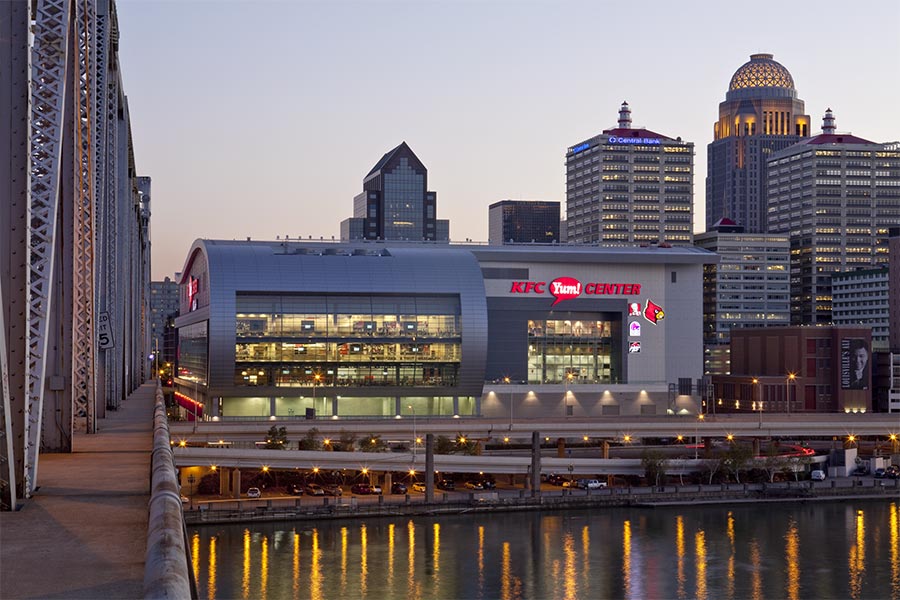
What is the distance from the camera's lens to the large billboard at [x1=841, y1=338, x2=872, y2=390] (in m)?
167

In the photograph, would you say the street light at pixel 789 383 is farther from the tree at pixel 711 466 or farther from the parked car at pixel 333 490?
the parked car at pixel 333 490

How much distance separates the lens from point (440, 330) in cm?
13100

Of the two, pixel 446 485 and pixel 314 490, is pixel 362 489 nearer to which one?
pixel 314 490

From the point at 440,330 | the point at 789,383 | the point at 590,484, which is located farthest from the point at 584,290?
the point at 590,484

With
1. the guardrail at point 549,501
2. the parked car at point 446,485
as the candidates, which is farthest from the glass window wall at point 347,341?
the guardrail at point 549,501

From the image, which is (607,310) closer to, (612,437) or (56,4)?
(612,437)

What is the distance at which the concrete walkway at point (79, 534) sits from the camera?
11.6 metres

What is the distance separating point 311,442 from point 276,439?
3.61 metres

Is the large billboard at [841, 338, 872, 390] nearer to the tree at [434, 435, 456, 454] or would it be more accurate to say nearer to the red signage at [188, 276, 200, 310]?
the tree at [434, 435, 456, 454]

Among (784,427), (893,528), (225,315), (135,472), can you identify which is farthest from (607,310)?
(135,472)

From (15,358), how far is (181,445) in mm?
80945

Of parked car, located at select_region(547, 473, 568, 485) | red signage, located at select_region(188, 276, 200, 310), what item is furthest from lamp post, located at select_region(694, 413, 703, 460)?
red signage, located at select_region(188, 276, 200, 310)

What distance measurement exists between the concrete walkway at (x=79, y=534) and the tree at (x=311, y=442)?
254 ft

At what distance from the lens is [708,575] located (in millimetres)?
71375
